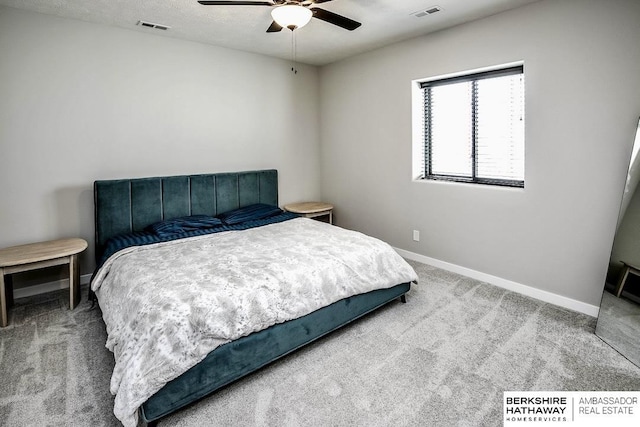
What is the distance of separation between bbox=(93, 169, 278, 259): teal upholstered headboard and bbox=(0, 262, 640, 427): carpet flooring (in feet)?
2.95

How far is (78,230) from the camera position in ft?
11.7

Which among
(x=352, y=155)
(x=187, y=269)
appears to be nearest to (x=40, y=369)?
(x=187, y=269)

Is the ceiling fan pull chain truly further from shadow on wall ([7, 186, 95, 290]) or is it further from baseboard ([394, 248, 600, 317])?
baseboard ([394, 248, 600, 317])

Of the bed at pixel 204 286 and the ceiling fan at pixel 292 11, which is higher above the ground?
the ceiling fan at pixel 292 11

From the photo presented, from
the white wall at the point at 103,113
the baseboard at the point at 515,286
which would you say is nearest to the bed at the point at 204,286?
the white wall at the point at 103,113

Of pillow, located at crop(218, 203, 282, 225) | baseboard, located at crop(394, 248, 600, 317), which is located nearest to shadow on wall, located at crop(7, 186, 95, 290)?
pillow, located at crop(218, 203, 282, 225)

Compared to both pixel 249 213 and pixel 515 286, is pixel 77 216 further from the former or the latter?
pixel 515 286

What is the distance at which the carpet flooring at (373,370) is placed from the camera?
1919 mm

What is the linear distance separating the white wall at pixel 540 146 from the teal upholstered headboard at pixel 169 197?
5.32ft

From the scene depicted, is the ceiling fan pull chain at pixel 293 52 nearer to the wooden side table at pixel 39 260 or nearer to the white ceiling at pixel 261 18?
the white ceiling at pixel 261 18

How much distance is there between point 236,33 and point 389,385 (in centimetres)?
354

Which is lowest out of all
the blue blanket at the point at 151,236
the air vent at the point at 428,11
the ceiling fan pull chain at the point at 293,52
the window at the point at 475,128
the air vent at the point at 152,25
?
the blue blanket at the point at 151,236

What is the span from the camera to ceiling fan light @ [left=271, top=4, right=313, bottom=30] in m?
2.41

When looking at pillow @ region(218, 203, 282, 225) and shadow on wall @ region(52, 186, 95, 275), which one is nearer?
shadow on wall @ region(52, 186, 95, 275)
